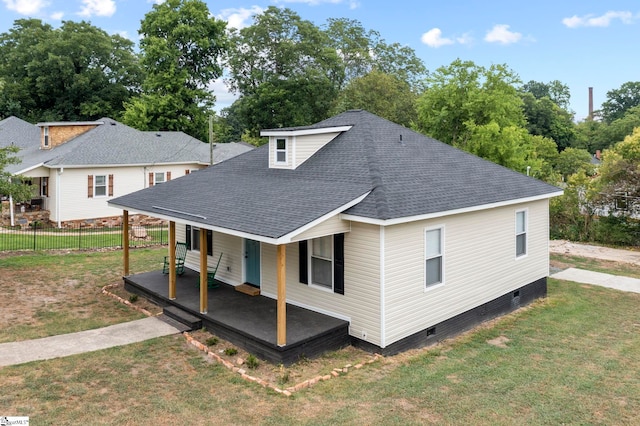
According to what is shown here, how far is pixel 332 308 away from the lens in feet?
33.9

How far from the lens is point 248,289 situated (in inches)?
489

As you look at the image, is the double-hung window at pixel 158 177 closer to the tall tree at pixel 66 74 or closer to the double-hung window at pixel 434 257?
the tall tree at pixel 66 74

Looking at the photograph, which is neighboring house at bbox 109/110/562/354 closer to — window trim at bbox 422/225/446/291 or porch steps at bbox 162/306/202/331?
window trim at bbox 422/225/446/291

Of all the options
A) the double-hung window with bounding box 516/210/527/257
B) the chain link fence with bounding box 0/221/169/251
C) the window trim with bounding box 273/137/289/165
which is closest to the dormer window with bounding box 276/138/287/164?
the window trim with bounding box 273/137/289/165

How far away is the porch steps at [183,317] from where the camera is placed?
35.5 ft

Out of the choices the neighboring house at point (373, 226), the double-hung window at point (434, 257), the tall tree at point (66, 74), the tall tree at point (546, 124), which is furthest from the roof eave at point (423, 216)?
the tall tree at point (546, 124)

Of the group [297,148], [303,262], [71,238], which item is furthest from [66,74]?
[303,262]

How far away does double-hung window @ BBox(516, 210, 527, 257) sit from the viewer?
43.9 feet

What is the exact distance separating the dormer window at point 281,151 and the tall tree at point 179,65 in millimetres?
29625

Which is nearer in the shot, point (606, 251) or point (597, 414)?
point (597, 414)

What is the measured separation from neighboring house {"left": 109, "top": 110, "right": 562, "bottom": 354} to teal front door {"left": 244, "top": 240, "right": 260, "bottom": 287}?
31 mm

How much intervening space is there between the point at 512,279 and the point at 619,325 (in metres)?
2.62

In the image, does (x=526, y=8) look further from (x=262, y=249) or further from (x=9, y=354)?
(x=9, y=354)

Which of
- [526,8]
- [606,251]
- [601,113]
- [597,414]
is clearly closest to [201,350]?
[597,414]
